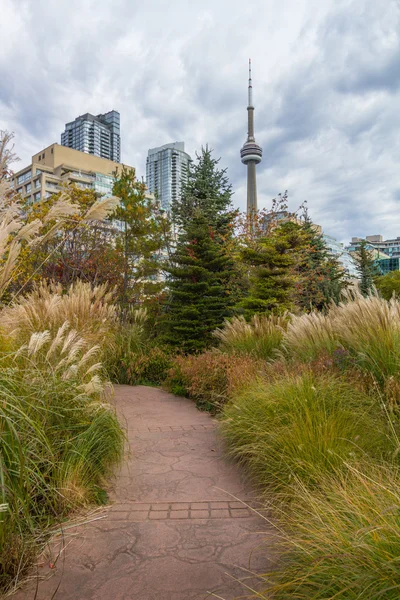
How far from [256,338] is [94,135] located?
12253 centimetres

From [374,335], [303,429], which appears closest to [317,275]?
[374,335]

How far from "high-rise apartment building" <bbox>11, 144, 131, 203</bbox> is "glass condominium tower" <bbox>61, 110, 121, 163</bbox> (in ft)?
136

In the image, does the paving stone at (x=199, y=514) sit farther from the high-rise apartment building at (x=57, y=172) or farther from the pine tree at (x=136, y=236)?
the high-rise apartment building at (x=57, y=172)

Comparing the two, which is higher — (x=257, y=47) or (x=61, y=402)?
(x=257, y=47)

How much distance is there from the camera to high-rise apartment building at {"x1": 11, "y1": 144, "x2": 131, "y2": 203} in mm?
69500

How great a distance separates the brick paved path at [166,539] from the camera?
1.91m

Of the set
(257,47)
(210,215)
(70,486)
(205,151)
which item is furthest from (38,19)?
(205,151)

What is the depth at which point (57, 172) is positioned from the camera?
71.7m

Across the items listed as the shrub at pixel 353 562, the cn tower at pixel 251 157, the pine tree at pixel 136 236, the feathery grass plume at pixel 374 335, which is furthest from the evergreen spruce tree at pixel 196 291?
the cn tower at pixel 251 157

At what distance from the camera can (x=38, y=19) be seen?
573 centimetres

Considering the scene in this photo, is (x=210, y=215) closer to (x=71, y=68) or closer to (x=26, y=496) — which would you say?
(x=71, y=68)

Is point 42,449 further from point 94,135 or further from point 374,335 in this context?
point 94,135

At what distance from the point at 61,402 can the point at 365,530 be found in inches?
90.6

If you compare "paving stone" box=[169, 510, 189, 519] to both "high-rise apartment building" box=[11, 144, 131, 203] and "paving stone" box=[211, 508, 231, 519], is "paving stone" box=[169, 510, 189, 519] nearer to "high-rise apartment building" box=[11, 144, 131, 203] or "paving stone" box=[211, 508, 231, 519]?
"paving stone" box=[211, 508, 231, 519]
